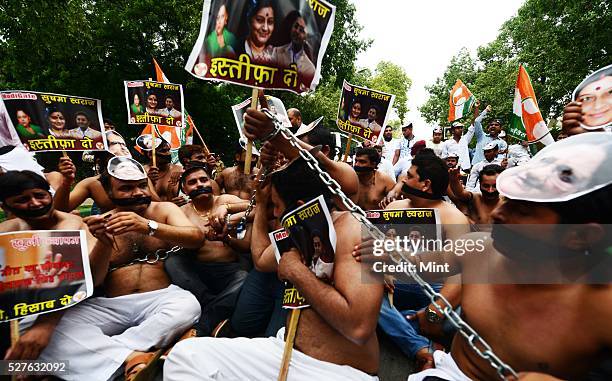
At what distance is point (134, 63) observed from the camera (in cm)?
1769

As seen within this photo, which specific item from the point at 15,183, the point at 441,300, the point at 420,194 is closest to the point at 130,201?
the point at 15,183

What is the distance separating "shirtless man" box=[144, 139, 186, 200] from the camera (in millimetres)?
5782

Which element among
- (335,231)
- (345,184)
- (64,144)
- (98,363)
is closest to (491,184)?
(345,184)

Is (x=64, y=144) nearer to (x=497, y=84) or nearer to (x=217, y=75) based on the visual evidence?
(x=217, y=75)

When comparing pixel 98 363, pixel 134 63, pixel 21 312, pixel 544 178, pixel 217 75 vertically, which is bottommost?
pixel 98 363

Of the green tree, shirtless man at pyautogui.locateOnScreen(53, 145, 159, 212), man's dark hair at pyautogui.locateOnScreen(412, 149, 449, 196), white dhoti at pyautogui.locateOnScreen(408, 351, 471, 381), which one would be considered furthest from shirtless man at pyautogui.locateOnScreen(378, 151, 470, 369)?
the green tree

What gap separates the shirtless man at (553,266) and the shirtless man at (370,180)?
344 centimetres

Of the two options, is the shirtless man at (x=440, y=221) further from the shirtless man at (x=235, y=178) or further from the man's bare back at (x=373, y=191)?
the shirtless man at (x=235, y=178)

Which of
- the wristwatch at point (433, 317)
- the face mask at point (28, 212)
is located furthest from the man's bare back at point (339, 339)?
the face mask at point (28, 212)

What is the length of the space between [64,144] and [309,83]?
127 inches

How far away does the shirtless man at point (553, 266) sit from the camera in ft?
4.32

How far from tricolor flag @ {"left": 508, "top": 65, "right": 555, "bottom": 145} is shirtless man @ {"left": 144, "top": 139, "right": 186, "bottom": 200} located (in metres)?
5.09

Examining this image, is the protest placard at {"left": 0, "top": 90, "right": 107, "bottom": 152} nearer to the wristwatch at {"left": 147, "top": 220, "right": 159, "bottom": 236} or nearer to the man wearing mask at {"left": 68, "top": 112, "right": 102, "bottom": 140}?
the man wearing mask at {"left": 68, "top": 112, "right": 102, "bottom": 140}

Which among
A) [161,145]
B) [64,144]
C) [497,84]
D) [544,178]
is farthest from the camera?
[497,84]
